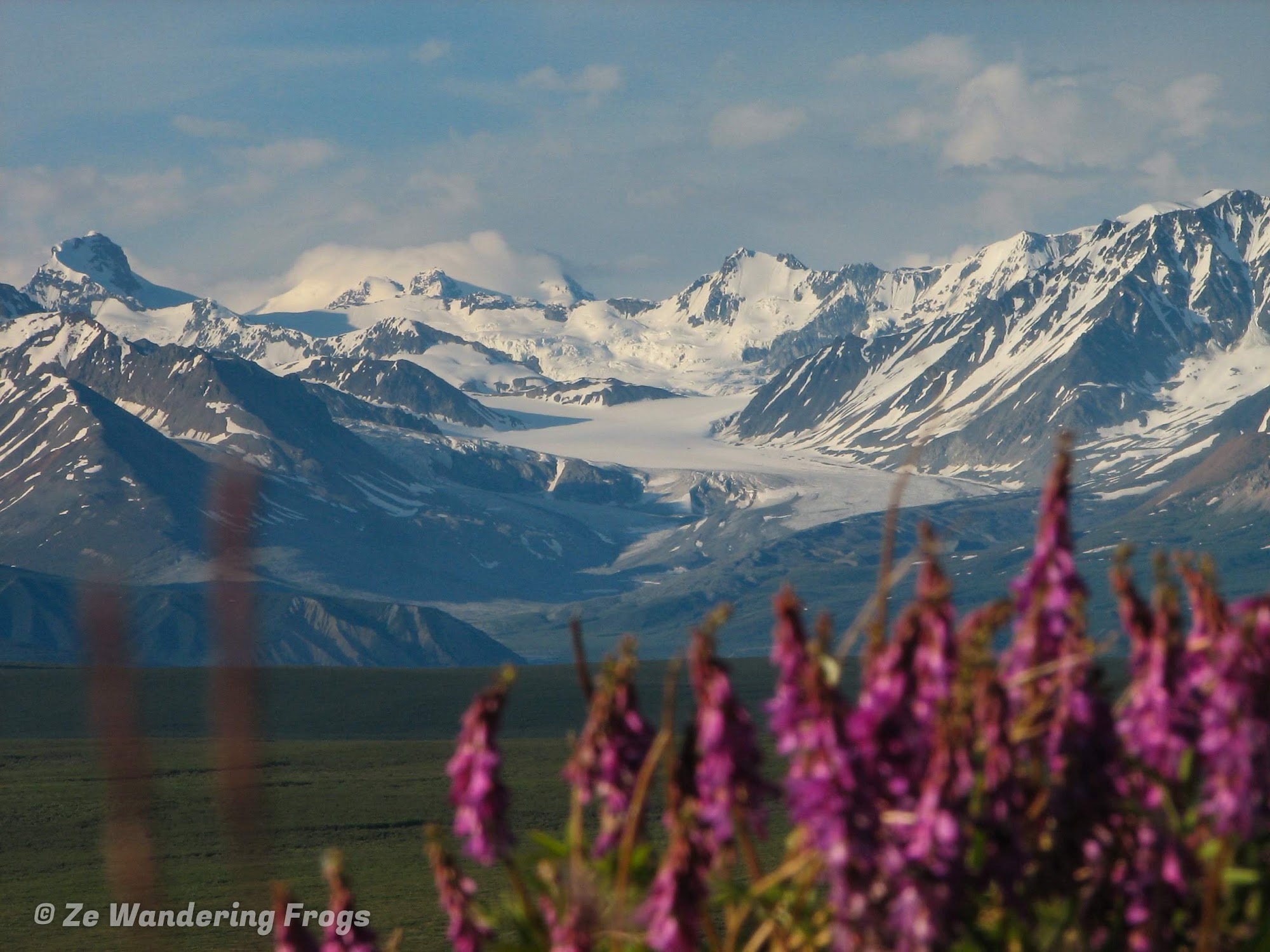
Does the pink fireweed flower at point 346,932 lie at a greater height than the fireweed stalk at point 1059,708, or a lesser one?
lesser

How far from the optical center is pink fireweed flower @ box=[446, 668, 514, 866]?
13.1 feet

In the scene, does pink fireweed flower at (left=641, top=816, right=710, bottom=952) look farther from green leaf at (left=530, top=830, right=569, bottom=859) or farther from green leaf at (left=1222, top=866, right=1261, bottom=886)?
green leaf at (left=1222, top=866, right=1261, bottom=886)

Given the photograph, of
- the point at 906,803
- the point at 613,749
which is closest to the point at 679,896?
the point at 613,749

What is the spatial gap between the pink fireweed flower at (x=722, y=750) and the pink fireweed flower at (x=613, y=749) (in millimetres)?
233

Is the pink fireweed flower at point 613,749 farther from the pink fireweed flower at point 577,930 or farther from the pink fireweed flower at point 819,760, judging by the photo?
the pink fireweed flower at point 819,760

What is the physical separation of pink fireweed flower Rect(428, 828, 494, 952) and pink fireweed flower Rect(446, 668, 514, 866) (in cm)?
10

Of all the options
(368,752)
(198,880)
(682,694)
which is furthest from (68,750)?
(198,880)

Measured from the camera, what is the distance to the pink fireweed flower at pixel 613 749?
13.1ft

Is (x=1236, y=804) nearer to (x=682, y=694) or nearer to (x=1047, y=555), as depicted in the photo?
(x=1047, y=555)

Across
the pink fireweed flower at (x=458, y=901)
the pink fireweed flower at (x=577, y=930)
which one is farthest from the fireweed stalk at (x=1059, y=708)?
the pink fireweed flower at (x=458, y=901)

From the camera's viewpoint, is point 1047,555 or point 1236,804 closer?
point 1236,804

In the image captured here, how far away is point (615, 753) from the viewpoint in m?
4.19

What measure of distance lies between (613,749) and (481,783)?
383 mm

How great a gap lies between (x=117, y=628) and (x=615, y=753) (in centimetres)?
135
